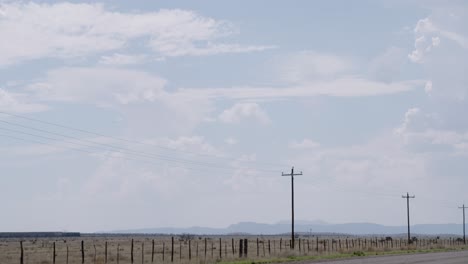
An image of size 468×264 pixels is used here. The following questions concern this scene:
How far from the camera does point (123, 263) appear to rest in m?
45.8

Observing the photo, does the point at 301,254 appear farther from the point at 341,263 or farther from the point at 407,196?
the point at 407,196

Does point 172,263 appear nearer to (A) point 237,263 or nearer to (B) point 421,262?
(A) point 237,263

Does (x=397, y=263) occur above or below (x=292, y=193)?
below

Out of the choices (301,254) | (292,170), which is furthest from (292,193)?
(301,254)

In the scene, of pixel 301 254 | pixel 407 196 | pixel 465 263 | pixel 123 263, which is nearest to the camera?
pixel 465 263

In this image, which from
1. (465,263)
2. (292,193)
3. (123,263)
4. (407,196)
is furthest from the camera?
(407,196)

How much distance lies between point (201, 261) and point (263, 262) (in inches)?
172

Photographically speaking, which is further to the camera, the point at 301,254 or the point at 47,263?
the point at 301,254

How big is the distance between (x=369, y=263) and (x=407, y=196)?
63112mm

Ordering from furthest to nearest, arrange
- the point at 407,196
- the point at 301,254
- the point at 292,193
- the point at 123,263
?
the point at 407,196, the point at 292,193, the point at 301,254, the point at 123,263

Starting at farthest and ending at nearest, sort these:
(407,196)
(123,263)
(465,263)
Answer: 1. (407,196)
2. (123,263)
3. (465,263)

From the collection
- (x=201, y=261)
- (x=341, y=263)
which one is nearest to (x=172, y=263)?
(x=201, y=261)

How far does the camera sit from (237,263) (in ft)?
143

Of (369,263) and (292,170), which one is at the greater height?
(292,170)
